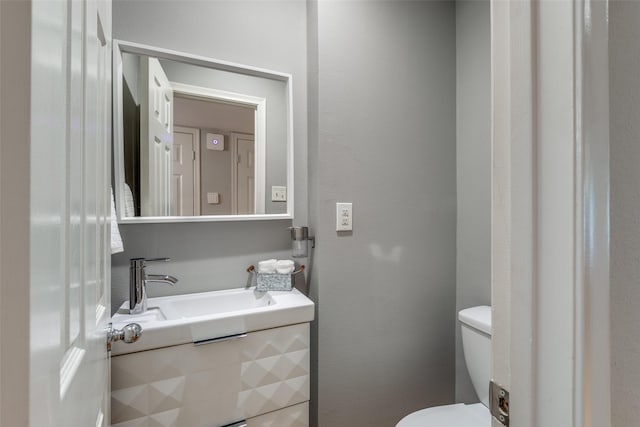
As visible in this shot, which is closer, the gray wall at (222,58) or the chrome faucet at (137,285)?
the chrome faucet at (137,285)

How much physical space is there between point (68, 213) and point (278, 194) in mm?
1097

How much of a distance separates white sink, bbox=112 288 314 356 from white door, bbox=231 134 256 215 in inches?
15.4

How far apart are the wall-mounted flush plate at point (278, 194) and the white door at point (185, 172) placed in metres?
0.34

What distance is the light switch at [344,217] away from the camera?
136 centimetres

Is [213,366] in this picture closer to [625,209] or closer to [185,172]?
[185,172]

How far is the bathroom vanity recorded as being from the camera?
0.92 metres

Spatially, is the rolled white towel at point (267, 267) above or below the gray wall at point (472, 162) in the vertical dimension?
below

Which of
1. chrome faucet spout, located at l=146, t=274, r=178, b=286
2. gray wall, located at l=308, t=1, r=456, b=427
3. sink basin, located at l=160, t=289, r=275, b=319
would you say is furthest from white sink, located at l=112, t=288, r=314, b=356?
gray wall, located at l=308, t=1, r=456, b=427

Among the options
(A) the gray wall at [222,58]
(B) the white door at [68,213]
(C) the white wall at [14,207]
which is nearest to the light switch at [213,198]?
(A) the gray wall at [222,58]

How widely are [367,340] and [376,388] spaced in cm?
24

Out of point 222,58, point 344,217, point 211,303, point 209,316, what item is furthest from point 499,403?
point 222,58

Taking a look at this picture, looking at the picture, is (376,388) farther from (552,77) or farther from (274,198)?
(552,77)

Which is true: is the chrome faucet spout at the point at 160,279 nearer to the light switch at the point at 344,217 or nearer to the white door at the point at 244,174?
the white door at the point at 244,174

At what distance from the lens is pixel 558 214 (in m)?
0.37
